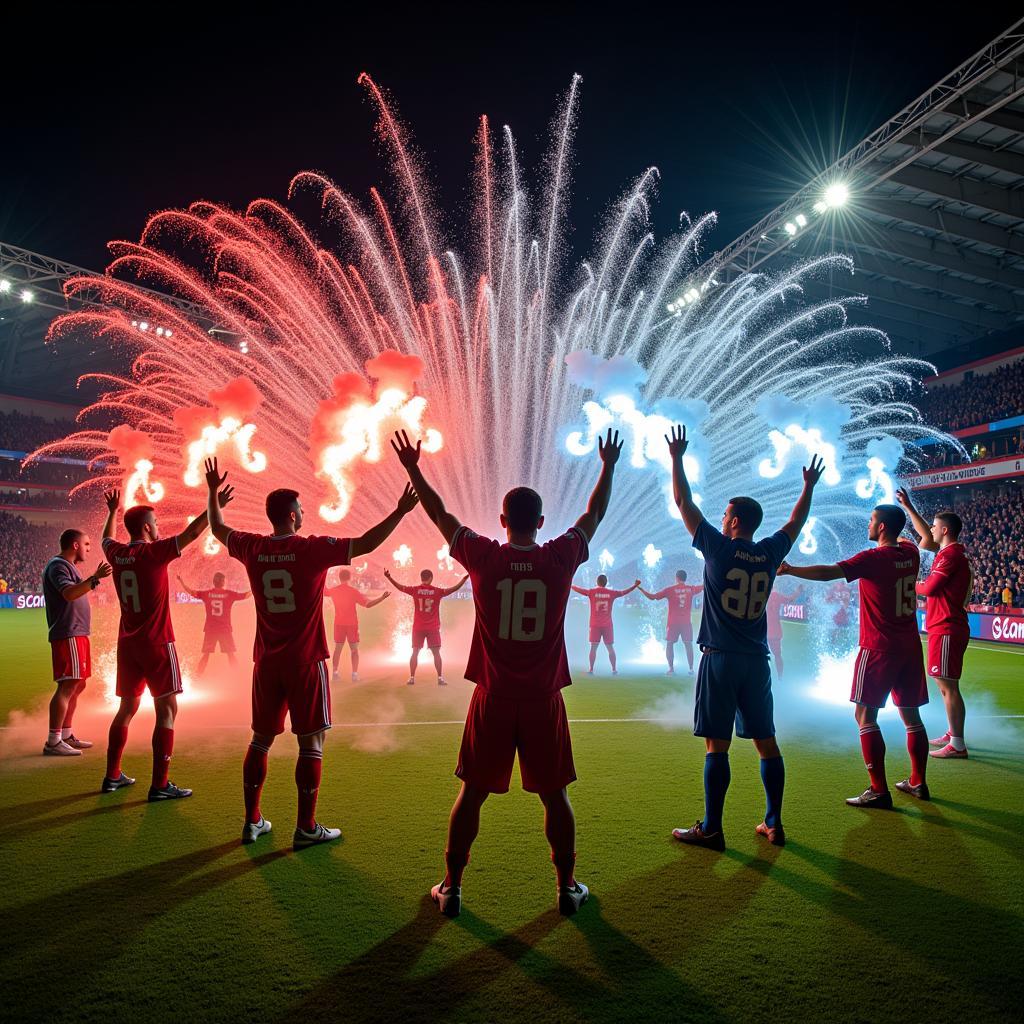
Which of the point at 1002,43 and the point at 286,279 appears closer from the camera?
the point at 1002,43

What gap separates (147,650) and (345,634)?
7800 mm

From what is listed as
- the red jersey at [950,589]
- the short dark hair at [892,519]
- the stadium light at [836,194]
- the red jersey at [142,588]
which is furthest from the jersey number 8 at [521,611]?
the stadium light at [836,194]

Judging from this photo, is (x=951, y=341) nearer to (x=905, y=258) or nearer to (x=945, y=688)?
(x=905, y=258)

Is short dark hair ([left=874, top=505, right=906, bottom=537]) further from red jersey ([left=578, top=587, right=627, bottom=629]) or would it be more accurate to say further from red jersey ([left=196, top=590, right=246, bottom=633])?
red jersey ([left=196, top=590, right=246, bottom=633])

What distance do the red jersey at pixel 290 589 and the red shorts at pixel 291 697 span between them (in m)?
0.07

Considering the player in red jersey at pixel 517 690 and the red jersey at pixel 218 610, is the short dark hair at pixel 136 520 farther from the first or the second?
the red jersey at pixel 218 610

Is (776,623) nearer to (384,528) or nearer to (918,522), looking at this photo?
(918,522)

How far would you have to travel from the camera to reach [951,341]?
39562mm

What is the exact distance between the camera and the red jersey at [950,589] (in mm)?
7727

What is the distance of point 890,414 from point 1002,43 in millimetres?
24987

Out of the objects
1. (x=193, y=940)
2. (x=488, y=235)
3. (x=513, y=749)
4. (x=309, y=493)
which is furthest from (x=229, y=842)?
(x=309, y=493)

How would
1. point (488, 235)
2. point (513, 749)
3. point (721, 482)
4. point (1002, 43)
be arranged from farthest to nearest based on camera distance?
point (721, 482)
point (488, 235)
point (1002, 43)
point (513, 749)

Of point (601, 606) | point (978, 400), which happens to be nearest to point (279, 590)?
point (601, 606)

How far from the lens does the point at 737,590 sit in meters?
5.09
